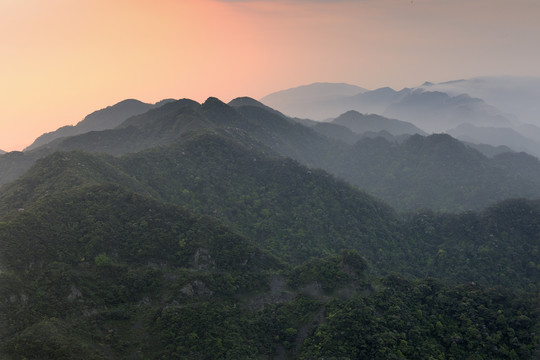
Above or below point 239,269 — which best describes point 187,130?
above

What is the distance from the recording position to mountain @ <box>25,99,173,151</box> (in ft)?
568

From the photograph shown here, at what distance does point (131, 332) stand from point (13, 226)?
63.9 feet

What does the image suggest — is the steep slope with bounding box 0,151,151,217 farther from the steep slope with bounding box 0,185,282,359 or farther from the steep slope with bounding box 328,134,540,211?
the steep slope with bounding box 328,134,540,211

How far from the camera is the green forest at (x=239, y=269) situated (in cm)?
3203

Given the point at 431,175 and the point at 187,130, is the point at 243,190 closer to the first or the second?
the point at 187,130

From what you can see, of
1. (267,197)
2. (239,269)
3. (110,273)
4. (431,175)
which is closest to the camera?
(110,273)

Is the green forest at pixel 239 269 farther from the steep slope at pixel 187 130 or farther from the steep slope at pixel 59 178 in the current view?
the steep slope at pixel 187 130

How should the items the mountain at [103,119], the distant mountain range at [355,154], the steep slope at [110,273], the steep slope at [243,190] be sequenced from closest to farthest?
the steep slope at [110,273] < the steep slope at [243,190] < the distant mountain range at [355,154] < the mountain at [103,119]

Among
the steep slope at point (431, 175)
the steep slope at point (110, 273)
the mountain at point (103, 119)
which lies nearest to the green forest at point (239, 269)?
the steep slope at point (110, 273)

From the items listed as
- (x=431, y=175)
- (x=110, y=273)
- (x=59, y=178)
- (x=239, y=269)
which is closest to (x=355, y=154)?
(x=431, y=175)

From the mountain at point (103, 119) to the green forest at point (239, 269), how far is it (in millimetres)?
114160

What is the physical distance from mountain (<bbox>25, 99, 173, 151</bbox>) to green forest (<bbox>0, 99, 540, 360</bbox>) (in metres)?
114

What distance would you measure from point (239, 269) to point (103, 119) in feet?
552

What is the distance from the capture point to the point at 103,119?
180 m
